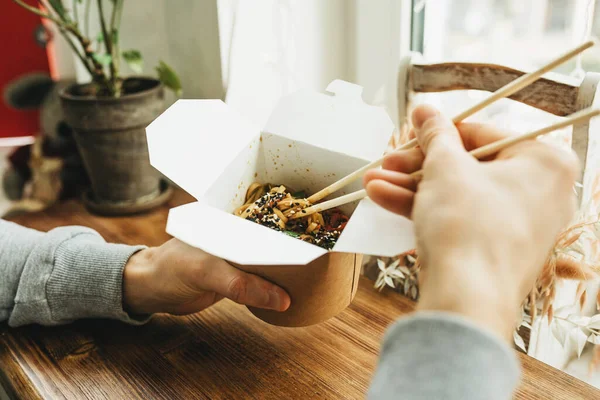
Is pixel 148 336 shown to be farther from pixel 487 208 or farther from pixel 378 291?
pixel 487 208

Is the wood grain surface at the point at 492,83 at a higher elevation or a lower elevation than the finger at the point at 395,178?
higher

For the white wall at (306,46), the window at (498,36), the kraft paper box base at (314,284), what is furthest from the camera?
the white wall at (306,46)

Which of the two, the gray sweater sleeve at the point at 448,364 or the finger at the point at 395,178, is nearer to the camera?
the gray sweater sleeve at the point at 448,364

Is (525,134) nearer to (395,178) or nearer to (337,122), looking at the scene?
(395,178)

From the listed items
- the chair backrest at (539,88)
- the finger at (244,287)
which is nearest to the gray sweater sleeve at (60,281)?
the finger at (244,287)

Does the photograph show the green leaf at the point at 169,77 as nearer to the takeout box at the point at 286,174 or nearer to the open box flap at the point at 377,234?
the takeout box at the point at 286,174

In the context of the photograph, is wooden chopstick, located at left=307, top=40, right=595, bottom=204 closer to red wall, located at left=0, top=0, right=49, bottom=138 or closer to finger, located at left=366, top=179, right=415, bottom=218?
finger, located at left=366, top=179, right=415, bottom=218
